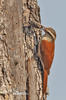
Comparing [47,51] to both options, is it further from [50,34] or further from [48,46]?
[50,34]

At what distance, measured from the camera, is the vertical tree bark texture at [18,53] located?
3078mm

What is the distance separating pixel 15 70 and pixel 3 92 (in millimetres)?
354

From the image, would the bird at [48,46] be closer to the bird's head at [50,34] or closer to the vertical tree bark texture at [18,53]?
the bird's head at [50,34]

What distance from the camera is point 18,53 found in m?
3.29

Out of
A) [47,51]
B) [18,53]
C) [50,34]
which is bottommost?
[47,51]

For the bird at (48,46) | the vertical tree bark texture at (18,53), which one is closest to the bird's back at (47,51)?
the bird at (48,46)

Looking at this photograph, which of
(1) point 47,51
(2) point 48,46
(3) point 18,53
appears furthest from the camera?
(2) point 48,46

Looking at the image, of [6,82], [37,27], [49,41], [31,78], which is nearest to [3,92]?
[6,82]

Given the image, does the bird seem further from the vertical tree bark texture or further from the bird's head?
the vertical tree bark texture

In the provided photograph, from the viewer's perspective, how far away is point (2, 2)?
128 inches

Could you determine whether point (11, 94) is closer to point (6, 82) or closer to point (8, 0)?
point (6, 82)

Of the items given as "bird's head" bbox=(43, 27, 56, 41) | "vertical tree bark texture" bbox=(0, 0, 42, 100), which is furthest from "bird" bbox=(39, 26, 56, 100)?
"vertical tree bark texture" bbox=(0, 0, 42, 100)

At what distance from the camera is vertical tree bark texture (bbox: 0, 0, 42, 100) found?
10.1ft

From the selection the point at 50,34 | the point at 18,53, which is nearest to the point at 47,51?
the point at 50,34
